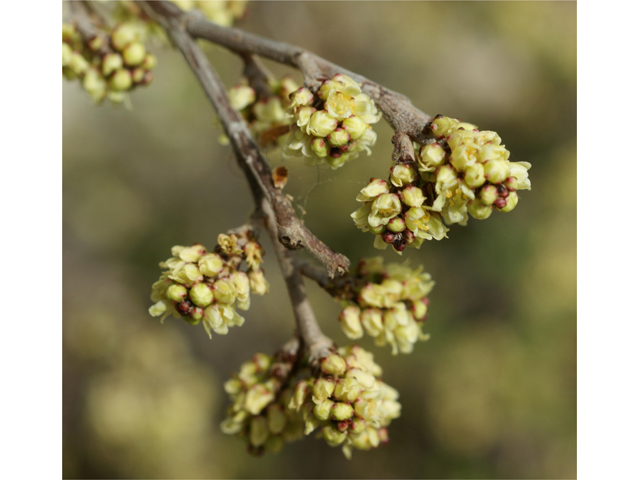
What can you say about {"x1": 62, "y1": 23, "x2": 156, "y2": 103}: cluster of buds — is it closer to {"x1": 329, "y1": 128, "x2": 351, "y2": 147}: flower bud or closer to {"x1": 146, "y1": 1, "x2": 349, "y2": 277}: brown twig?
{"x1": 146, "y1": 1, "x2": 349, "y2": 277}: brown twig

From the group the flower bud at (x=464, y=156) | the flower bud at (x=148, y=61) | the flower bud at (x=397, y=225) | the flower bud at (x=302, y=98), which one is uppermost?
the flower bud at (x=148, y=61)

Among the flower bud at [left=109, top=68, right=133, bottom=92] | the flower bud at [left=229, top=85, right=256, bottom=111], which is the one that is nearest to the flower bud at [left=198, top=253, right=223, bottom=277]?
the flower bud at [left=229, top=85, right=256, bottom=111]

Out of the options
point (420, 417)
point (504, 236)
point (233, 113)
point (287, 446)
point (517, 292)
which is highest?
point (233, 113)

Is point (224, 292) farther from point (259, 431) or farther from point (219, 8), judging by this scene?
point (219, 8)

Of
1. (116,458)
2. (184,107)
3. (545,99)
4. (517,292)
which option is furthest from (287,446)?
(545,99)

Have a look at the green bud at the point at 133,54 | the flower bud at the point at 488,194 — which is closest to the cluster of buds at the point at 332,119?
the flower bud at the point at 488,194

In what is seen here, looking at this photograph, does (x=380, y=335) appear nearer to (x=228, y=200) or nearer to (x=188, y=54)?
(x=188, y=54)

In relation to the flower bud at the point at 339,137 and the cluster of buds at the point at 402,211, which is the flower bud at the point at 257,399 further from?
the flower bud at the point at 339,137
